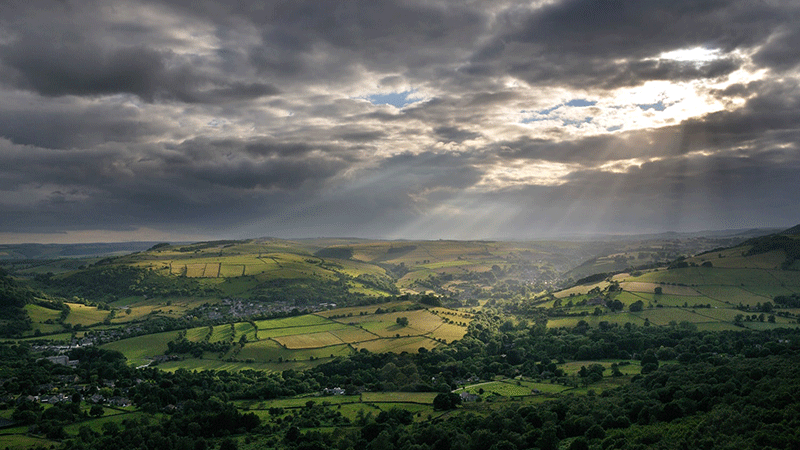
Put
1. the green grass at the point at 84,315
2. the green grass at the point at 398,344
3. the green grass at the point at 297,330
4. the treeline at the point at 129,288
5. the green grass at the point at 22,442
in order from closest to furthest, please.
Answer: the green grass at the point at 22,442 < the green grass at the point at 398,344 < the green grass at the point at 297,330 < the green grass at the point at 84,315 < the treeline at the point at 129,288

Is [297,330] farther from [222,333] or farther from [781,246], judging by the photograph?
[781,246]

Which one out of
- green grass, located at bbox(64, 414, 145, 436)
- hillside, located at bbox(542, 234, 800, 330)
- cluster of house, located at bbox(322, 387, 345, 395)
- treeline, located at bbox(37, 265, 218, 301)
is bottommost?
cluster of house, located at bbox(322, 387, 345, 395)

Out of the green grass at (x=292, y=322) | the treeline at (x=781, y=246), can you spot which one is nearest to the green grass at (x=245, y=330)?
the green grass at (x=292, y=322)

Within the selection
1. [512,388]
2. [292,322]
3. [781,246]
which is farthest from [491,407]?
[781,246]

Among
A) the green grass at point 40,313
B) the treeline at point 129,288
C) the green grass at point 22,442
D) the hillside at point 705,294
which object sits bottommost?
the green grass at point 22,442

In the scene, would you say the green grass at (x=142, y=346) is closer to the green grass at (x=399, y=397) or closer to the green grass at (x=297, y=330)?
the green grass at (x=297, y=330)

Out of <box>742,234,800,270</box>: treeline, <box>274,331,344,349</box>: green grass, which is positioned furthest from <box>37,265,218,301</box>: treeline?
<box>742,234,800,270</box>: treeline

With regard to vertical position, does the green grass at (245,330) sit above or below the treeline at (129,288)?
below

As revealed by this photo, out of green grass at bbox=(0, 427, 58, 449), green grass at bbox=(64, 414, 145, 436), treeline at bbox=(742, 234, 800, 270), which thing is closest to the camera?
green grass at bbox=(0, 427, 58, 449)

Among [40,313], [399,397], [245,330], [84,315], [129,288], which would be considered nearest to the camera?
[399,397]

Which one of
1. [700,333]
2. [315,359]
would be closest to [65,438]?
[315,359]

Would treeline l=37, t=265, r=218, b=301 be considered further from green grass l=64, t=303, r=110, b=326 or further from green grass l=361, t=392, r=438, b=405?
green grass l=361, t=392, r=438, b=405

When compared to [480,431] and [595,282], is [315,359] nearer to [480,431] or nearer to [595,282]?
[480,431]
